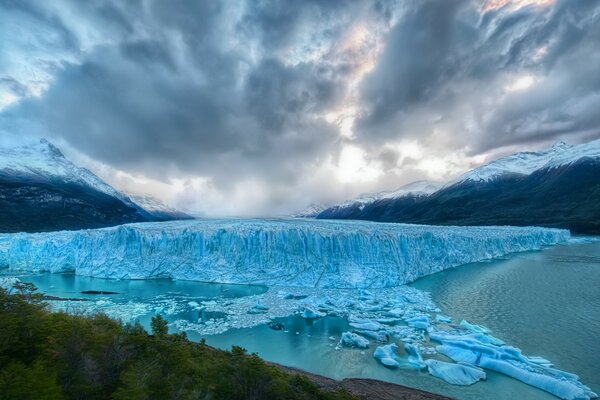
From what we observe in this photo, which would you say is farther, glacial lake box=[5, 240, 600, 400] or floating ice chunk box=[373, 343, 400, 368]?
floating ice chunk box=[373, 343, 400, 368]

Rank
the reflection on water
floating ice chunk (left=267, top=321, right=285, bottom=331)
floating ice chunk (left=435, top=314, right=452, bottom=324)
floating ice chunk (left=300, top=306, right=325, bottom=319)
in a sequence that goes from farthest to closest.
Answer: the reflection on water → floating ice chunk (left=300, top=306, right=325, bottom=319) → floating ice chunk (left=435, top=314, right=452, bottom=324) → floating ice chunk (left=267, top=321, right=285, bottom=331)

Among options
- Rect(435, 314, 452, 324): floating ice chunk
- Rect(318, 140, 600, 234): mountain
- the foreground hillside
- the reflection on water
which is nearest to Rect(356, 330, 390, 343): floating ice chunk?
Rect(435, 314, 452, 324): floating ice chunk

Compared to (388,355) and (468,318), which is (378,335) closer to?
(388,355)

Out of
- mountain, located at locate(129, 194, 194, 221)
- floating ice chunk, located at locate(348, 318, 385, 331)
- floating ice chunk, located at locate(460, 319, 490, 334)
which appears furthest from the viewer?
mountain, located at locate(129, 194, 194, 221)

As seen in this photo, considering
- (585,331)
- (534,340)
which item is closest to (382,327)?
(534,340)

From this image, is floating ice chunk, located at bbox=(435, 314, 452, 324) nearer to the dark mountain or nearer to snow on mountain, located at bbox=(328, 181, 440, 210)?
the dark mountain
